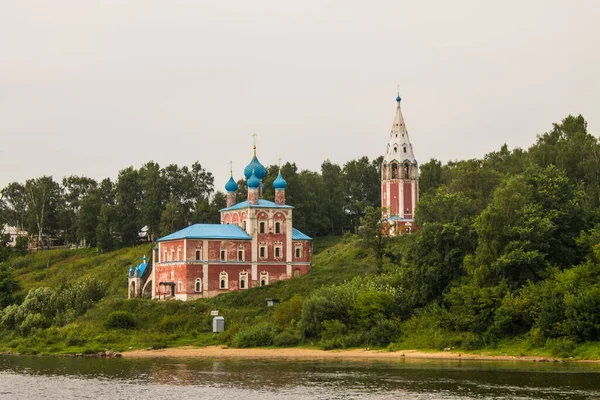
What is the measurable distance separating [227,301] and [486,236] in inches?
825

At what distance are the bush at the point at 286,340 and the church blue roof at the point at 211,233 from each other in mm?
15199

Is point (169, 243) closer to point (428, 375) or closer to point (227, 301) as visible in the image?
point (227, 301)

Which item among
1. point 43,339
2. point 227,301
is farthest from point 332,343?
point 43,339

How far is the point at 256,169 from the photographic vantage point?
3172 inches

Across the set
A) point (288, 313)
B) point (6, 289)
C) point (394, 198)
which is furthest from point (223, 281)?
point (394, 198)

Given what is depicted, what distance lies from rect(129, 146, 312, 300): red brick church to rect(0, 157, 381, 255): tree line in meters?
17.1

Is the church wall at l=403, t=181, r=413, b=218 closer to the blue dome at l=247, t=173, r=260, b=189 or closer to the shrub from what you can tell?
the blue dome at l=247, t=173, r=260, b=189

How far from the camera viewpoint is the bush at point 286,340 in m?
61.4

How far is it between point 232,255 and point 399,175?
27092 millimetres

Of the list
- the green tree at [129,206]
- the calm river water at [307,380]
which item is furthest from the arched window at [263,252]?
the green tree at [129,206]

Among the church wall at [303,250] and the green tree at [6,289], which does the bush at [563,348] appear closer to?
the church wall at [303,250]

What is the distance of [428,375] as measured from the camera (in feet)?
155

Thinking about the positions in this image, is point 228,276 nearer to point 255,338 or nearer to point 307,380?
point 255,338

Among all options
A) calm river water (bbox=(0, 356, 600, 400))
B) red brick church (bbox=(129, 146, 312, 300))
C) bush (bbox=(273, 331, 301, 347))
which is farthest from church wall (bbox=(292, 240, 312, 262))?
calm river water (bbox=(0, 356, 600, 400))
